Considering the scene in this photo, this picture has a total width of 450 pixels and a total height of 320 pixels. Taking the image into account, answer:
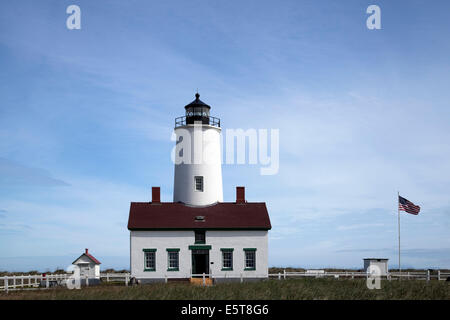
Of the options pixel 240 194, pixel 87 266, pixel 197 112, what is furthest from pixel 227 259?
pixel 197 112

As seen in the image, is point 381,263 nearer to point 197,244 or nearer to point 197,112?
point 197,244

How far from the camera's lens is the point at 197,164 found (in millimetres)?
38812

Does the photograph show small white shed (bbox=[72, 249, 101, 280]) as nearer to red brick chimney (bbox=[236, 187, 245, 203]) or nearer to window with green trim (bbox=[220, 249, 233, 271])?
window with green trim (bbox=[220, 249, 233, 271])

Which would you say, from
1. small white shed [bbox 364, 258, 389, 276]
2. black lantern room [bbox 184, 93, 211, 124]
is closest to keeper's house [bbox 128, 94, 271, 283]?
black lantern room [bbox 184, 93, 211, 124]

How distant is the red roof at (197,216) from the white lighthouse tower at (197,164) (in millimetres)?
985

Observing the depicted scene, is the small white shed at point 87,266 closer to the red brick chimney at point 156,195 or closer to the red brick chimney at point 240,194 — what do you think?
the red brick chimney at point 156,195

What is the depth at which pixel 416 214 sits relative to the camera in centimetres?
3525

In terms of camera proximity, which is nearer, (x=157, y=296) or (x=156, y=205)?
(x=157, y=296)

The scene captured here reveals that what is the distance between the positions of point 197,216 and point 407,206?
565 inches

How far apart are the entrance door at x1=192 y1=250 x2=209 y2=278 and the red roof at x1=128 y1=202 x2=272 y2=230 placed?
1.75m
